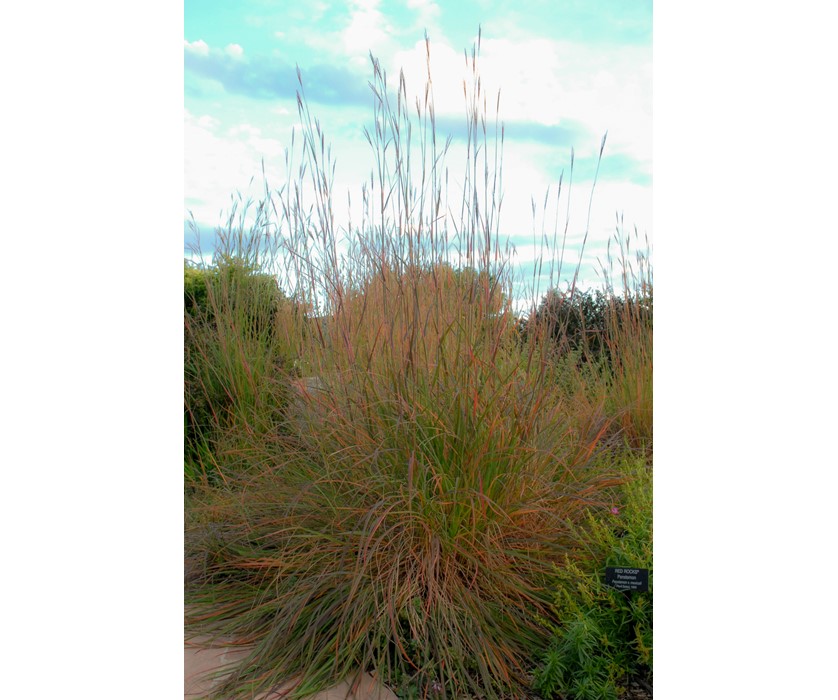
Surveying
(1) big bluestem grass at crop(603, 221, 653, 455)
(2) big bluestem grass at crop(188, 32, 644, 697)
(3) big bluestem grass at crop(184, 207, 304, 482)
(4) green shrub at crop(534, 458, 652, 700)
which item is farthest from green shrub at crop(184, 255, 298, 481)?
(1) big bluestem grass at crop(603, 221, 653, 455)

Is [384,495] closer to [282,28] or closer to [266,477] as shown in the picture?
[266,477]

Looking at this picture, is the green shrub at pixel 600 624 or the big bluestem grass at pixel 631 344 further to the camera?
the big bluestem grass at pixel 631 344

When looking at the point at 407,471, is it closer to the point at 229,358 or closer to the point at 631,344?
the point at 631,344

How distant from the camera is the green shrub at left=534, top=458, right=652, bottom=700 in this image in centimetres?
181

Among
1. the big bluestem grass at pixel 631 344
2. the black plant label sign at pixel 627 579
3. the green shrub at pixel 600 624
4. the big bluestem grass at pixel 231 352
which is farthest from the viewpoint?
the big bluestem grass at pixel 231 352

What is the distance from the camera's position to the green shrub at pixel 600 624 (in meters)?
1.81

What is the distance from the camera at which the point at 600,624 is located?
75.8 inches

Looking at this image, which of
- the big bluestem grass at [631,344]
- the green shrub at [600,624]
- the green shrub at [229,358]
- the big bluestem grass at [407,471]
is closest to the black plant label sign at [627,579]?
the green shrub at [600,624]

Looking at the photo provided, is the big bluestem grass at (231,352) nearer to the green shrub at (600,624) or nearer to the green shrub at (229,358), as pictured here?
the green shrub at (229,358)

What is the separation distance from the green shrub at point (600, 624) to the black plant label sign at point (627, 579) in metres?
0.02

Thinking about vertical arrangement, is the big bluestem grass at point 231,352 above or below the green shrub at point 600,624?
above

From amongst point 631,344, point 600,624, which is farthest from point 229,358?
point 600,624
